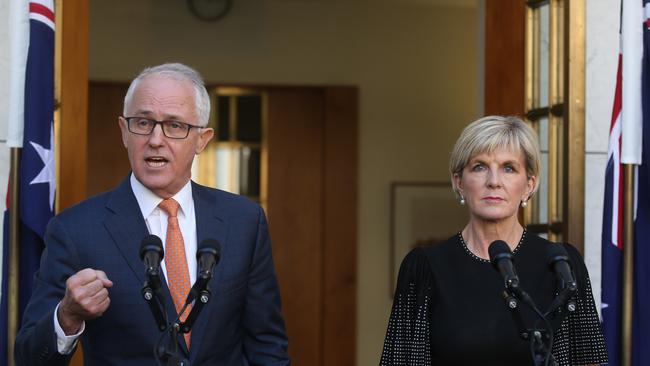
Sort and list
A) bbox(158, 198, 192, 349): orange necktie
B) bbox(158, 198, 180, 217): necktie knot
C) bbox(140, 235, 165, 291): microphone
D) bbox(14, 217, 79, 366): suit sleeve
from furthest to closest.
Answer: bbox(158, 198, 180, 217): necktie knot
bbox(158, 198, 192, 349): orange necktie
bbox(14, 217, 79, 366): suit sleeve
bbox(140, 235, 165, 291): microphone

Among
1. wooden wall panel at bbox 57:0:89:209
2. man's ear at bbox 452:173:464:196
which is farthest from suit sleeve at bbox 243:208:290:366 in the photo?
wooden wall panel at bbox 57:0:89:209

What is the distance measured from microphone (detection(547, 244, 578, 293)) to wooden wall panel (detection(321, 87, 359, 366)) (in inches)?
172

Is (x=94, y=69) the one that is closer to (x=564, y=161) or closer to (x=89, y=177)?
(x=89, y=177)

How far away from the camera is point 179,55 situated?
22.3 feet

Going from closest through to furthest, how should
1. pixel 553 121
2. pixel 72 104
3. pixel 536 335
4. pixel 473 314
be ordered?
pixel 536 335, pixel 473 314, pixel 72 104, pixel 553 121

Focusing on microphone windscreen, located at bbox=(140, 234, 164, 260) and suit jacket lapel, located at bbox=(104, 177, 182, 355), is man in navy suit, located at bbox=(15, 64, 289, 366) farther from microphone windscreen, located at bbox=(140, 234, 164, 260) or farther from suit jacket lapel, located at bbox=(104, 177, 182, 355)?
microphone windscreen, located at bbox=(140, 234, 164, 260)

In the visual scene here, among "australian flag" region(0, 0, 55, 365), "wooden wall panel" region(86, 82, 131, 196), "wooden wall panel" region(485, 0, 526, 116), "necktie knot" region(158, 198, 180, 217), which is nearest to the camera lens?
"necktie knot" region(158, 198, 180, 217)

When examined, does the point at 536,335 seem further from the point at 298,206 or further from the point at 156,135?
the point at 298,206

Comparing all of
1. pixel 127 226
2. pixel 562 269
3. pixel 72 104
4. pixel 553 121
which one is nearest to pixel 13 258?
pixel 72 104

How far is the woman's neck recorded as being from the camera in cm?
302

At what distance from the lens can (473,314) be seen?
294 centimetres

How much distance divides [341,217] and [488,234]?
154 inches

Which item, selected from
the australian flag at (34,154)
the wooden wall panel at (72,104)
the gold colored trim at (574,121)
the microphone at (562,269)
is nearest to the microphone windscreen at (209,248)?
the microphone at (562,269)

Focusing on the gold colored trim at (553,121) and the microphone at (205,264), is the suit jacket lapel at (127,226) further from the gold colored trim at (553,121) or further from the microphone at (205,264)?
the gold colored trim at (553,121)
